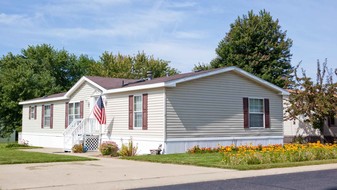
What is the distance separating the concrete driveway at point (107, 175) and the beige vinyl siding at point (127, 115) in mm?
4742

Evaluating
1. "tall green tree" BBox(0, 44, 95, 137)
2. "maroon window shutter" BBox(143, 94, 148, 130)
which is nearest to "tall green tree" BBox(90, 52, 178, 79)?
"tall green tree" BBox(0, 44, 95, 137)

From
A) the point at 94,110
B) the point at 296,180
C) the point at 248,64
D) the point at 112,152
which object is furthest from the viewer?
the point at 248,64

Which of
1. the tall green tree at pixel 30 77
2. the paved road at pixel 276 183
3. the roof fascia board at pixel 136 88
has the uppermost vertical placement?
the tall green tree at pixel 30 77

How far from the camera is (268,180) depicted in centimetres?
1031

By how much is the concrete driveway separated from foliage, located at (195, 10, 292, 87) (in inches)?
1087

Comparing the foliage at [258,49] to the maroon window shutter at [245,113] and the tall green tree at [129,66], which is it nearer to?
the tall green tree at [129,66]

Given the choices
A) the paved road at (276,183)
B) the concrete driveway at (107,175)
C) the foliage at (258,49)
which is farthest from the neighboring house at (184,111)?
the foliage at (258,49)

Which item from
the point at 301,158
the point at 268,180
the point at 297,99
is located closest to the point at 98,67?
the point at 297,99

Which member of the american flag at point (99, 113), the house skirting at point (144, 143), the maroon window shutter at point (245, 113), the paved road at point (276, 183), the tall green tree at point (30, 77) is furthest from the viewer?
the tall green tree at point (30, 77)

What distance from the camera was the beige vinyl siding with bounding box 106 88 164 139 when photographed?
18.6 meters

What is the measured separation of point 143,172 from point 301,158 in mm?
6374

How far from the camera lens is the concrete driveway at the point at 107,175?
9.69 metres

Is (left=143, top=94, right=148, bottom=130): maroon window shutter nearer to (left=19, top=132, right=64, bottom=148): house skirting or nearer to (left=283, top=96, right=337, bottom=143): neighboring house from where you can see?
(left=19, top=132, right=64, bottom=148): house skirting

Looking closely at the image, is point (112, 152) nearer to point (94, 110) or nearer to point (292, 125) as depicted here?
point (94, 110)
